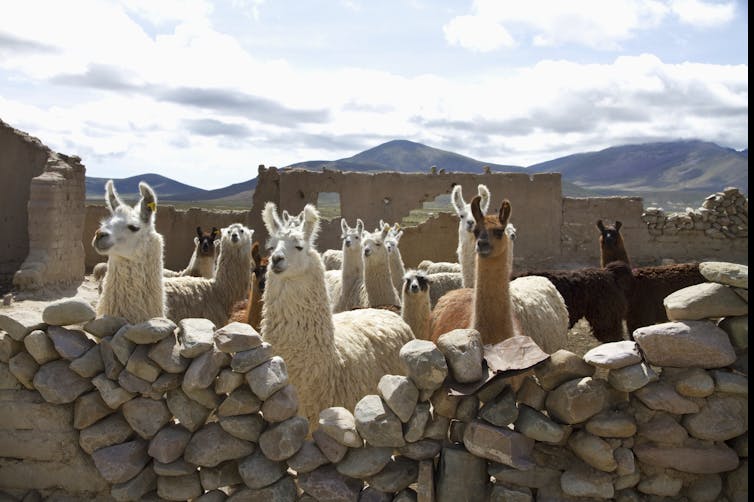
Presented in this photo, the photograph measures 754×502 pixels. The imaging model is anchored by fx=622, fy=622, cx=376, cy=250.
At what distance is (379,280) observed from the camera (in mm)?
7082

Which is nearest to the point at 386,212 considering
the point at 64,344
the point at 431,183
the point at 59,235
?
the point at 431,183

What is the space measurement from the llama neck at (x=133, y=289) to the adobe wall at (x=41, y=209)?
7.61 m

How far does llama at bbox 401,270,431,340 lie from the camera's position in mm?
5461

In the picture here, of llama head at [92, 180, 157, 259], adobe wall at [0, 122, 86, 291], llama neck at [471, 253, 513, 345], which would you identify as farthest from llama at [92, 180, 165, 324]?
adobe wall at [0, 122, 86, 291]

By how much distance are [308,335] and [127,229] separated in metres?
→ 1.28

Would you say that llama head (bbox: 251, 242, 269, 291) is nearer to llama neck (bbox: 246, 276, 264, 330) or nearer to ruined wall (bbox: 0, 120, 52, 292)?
llama neck (bbox: 246, 276, 264, 330)

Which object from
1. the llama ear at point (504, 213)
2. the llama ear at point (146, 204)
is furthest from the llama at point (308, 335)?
the llama ear at point (504, 213)

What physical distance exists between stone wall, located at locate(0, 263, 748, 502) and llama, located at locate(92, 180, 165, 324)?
55 centimetres

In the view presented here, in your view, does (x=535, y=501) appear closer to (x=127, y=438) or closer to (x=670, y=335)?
(x=670, y=335)

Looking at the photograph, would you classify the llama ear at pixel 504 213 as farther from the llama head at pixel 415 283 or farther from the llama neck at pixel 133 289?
the llama neck at pixel 133 289

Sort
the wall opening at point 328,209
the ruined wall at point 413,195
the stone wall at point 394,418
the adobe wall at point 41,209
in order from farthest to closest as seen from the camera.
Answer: the wall opening at point 328,209 < the ruined wall at point 413,195 < the adobe wall at point 41,209 < the stone wall at point 394,418

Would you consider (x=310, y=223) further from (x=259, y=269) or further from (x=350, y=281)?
(x=350, y=281)

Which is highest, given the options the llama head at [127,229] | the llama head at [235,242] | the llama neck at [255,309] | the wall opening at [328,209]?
the wall opening at [328,209]

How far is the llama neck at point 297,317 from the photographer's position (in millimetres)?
3906
